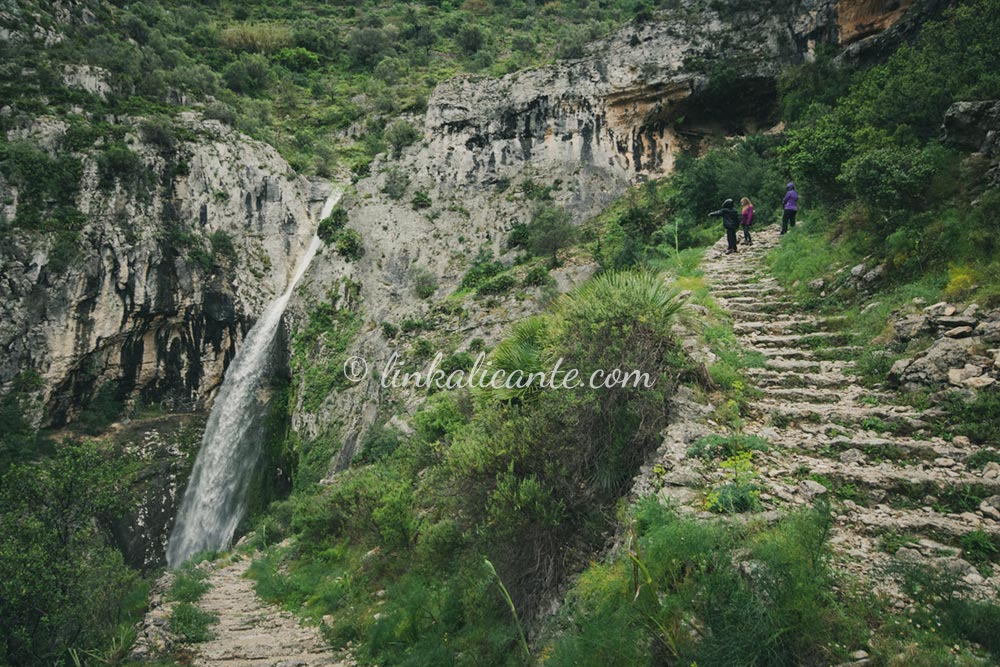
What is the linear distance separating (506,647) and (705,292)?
23.7 ft

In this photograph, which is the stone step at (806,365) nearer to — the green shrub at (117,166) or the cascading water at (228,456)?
the cascading water at (228,456)

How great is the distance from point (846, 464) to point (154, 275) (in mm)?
29154

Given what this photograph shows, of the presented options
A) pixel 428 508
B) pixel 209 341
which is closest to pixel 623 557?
pixel 428 508

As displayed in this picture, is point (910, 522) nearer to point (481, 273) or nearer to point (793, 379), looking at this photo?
point (793, 379)

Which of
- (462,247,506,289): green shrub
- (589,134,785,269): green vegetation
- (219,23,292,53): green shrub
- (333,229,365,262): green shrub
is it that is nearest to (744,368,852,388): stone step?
(589,134,785,269): green vegetation

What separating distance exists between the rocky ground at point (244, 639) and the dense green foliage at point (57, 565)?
779mm

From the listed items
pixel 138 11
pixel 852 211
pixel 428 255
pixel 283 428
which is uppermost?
pixel 138 11

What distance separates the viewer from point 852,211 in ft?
29.9

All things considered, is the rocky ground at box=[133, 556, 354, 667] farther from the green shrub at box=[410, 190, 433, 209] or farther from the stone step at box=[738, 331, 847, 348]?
the green shrub at box=[410, 190, 433, 209]

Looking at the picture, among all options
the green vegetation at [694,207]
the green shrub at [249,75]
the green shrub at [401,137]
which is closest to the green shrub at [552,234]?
the green vegetation at [694,207]

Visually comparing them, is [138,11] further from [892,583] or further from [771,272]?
[892,583]

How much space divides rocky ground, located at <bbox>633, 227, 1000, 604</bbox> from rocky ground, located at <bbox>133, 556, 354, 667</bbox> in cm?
611

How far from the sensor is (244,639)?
8.19 metres

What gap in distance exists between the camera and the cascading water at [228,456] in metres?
19.9
